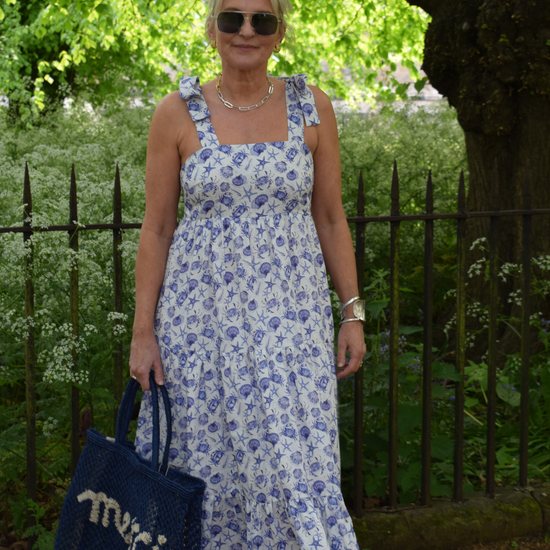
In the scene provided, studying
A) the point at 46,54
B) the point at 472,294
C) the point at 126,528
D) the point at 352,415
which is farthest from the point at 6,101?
the point at 126,528

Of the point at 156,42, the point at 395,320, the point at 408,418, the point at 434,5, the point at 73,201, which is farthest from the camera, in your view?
the point at 156,42

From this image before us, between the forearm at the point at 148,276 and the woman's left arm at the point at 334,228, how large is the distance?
1.67 feet

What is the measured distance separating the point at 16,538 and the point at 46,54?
31.5 feet

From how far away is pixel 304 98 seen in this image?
192 cm

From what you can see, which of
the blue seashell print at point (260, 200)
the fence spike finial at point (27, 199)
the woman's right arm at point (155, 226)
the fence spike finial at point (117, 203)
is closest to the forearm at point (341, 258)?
the blue seashell print at point (260, 200)

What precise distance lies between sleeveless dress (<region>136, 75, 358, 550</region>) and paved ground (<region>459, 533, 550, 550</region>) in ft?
4.26

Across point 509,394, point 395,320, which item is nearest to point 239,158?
point 395,320

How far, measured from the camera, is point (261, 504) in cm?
171

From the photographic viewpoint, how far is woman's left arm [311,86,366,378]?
1.94 m

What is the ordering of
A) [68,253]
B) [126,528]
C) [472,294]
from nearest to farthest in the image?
1. [126,528]
2. [68,253]
3. [472,294]

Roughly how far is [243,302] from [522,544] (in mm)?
1888

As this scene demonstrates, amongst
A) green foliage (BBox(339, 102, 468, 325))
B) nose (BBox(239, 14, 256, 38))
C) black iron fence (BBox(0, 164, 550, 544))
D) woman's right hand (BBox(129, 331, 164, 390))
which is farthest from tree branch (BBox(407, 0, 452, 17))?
woman's right hand (BBox(129, 331, 164, 390))

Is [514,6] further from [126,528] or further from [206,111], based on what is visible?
[126,528]

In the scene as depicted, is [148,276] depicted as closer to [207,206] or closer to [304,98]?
[207,206]
